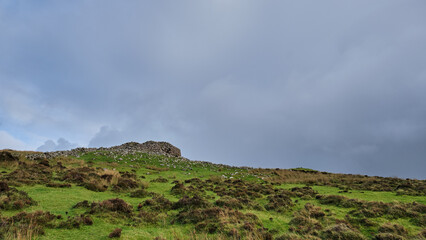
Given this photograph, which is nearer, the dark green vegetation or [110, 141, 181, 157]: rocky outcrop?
the dark green vegetation

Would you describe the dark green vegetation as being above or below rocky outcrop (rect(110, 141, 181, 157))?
below

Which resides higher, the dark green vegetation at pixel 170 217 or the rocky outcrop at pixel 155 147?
the rocky outcrop at pixel 155 147

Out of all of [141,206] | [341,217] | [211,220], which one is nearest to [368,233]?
[341,217]

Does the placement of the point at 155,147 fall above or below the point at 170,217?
above

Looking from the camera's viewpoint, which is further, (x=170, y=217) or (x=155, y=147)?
(x=155, y=147)

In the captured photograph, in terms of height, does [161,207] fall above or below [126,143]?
below

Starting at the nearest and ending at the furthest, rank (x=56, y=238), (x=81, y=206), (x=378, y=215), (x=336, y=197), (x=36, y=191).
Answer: (x=56, y=238)
(x=81, y=206)
(x=378, y=215)
(x=36, y=191)
(x=336, y=197)

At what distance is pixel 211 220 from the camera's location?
11414mm

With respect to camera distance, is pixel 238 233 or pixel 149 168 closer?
pixel 238 233

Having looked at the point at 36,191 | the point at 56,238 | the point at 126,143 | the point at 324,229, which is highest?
the point at 126,143

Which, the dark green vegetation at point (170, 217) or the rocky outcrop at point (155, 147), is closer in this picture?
the dark green vegetation at point (170, 217)

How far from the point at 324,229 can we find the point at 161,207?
32.2ft

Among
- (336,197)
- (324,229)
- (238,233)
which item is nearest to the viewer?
(238,233)

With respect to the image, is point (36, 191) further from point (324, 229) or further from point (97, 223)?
point (324, 229)
